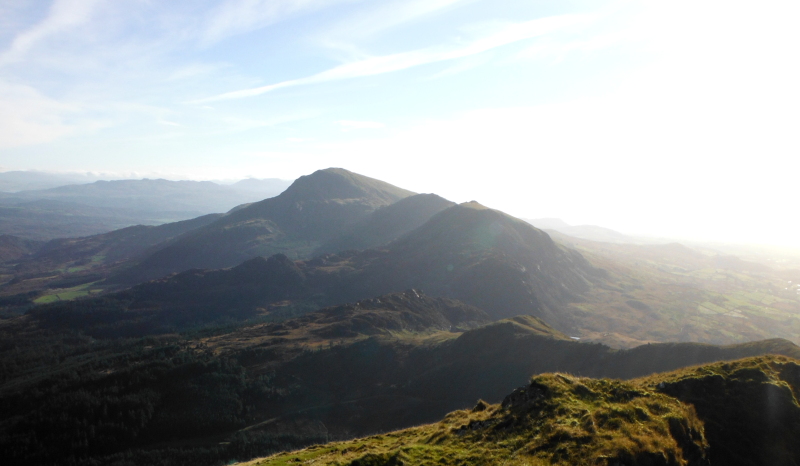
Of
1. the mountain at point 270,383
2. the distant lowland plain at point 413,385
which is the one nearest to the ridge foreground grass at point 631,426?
the distant lowland plain at point 413,385

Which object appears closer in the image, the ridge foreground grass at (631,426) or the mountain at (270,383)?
the ridge foreground grass at (631,426)

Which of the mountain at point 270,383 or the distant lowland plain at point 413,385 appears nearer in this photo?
the distant lowland plain at point 413,385

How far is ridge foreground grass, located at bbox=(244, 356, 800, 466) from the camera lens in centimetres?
1938

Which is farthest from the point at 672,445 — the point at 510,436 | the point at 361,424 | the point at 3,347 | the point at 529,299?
the point at 3,347

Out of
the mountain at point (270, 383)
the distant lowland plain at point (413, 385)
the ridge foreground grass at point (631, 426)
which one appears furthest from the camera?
the mountain at point (270, 383)

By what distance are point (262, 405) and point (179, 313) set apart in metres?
136

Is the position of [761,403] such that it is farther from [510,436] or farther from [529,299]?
[529,299]

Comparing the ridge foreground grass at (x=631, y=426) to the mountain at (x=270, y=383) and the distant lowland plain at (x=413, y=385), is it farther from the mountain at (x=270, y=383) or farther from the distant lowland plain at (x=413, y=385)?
the mountain at (x=270, y=383)

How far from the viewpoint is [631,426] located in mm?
20297

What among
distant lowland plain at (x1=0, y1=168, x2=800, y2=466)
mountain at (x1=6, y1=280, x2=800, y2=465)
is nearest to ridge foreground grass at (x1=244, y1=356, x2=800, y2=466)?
distant lowland plain at (x1=0, y1=168, x2=800, y2=466)

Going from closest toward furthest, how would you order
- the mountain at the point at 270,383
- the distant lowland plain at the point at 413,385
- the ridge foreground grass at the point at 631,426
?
1. the ridge foreground grass at the point at 631,426
2. the distant lowland plain at the point at 413,385
3. the mountain at the point at 270,383

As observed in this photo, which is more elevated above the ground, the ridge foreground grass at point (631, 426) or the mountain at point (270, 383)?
the ridge foreground grass at point (631, 426)

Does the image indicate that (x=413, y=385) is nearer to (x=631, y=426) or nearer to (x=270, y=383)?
(x=270, y=383)

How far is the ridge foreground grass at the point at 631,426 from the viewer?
63.6ft
